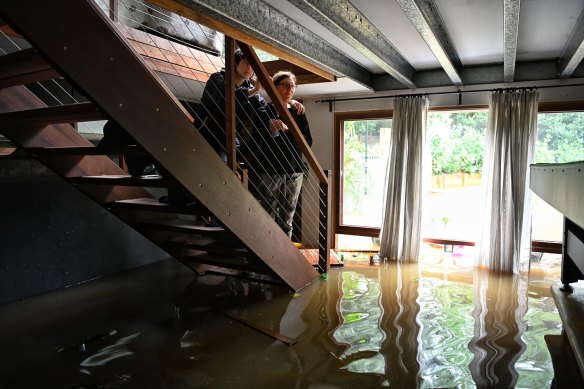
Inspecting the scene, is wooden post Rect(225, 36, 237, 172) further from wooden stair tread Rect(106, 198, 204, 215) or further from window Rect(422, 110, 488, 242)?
window Rect(422, 110, 488, 242)

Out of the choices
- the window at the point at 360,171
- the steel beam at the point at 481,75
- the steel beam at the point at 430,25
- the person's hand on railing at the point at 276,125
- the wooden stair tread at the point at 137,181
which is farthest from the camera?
the window at the point at 360,171

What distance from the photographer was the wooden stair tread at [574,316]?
6.80 feet

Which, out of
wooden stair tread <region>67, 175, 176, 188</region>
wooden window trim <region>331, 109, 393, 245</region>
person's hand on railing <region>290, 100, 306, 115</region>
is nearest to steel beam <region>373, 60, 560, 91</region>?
wooden window trim <region>331, 109, 393, 245</region>

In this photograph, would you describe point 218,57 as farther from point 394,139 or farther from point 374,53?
point 394,139

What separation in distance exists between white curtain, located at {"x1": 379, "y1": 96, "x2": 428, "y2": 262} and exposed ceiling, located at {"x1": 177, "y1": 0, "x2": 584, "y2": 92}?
0.33m

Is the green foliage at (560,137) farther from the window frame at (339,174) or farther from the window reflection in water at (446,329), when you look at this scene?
the window reflection in water at (446,329)

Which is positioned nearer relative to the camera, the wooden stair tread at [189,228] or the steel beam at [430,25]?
the steel beam at [430,25]

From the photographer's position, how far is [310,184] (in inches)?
210

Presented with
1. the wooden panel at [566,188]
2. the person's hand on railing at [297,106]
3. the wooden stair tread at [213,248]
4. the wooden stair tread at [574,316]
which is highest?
the person's hand on railing at [297,106]

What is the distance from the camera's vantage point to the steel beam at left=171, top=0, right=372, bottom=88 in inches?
85.8

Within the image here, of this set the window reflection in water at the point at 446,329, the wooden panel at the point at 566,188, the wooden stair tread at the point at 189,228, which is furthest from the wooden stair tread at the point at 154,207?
the wooden panel at the point at 566,188

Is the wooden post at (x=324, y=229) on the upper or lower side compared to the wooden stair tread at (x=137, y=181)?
lower

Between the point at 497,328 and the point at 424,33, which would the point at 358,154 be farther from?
the point at 497,328

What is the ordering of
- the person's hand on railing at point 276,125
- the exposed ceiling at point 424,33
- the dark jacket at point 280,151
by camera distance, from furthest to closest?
the dark jacket at point 280,151
the person's hand on railing at point 276,125
the exposed ceiling at point 424,33
